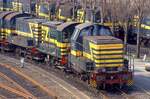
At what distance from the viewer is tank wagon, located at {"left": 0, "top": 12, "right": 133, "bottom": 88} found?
24359mm

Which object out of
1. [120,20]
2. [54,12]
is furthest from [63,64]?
[54,12]

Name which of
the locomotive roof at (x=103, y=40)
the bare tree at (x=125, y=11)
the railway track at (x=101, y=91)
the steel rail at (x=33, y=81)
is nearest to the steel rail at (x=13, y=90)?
the steel rail at (x=33, y=81)

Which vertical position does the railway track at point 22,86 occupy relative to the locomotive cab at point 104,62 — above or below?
below

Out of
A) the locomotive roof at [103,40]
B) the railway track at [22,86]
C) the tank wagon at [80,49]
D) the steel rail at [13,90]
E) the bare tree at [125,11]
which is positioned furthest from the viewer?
the bare tree at [125,11]

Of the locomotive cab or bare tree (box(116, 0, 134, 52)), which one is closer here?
the locomotive cab

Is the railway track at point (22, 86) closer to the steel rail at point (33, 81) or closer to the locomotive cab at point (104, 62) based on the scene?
the steel rail at point (33, 81)

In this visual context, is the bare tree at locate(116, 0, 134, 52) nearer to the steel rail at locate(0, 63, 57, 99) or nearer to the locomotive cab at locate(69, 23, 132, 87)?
the steel rail at locate(0, 63, 57, 99)

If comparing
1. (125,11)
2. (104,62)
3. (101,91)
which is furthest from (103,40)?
(125,11)

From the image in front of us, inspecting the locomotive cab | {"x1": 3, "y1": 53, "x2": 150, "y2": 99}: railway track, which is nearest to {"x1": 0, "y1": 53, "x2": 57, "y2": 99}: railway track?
{"x1": 3, "y1": 53, "x2": 150, "y2": 99}: railway track

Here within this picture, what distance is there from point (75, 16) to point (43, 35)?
57.5 ft

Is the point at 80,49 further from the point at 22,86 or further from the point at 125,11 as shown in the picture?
the point at 125,11

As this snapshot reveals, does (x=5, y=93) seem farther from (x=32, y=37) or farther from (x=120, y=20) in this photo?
(x=120, y=20)

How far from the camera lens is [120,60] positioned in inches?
971

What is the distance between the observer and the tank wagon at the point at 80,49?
24359mm
